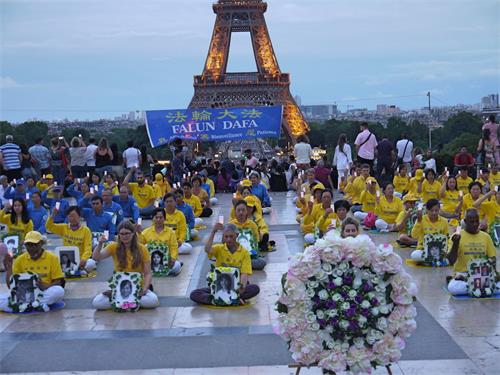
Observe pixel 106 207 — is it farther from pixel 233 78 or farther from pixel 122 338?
pixel 233 78

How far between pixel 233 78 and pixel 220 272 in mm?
57940

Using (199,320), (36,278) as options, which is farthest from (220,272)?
(36,278)

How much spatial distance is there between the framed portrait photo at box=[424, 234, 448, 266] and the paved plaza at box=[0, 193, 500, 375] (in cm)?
98

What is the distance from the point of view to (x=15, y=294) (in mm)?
10898

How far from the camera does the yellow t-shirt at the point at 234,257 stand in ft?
36.2

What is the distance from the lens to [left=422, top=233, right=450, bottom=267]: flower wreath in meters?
13.3

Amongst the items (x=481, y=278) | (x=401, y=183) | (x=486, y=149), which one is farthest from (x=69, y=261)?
(x=486, y=149)

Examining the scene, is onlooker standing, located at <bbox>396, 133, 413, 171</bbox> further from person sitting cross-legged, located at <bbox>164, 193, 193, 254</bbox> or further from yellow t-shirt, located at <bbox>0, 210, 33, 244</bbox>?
yellow t-shirt, located at <bbox>0, 210, 33, 244</bbox>

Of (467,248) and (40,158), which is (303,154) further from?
(467,248)

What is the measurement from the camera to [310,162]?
27.0 meters

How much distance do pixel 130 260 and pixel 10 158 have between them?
472 inches

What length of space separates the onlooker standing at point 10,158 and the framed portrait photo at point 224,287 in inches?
482

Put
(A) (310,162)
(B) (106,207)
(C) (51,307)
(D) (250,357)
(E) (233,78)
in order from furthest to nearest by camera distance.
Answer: (E) (233,78) → (A) (310,162) → (B) (106,207) → (C) (51,307) → (D) (250,357)

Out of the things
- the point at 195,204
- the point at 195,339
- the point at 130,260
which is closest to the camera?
the point at 195,339
